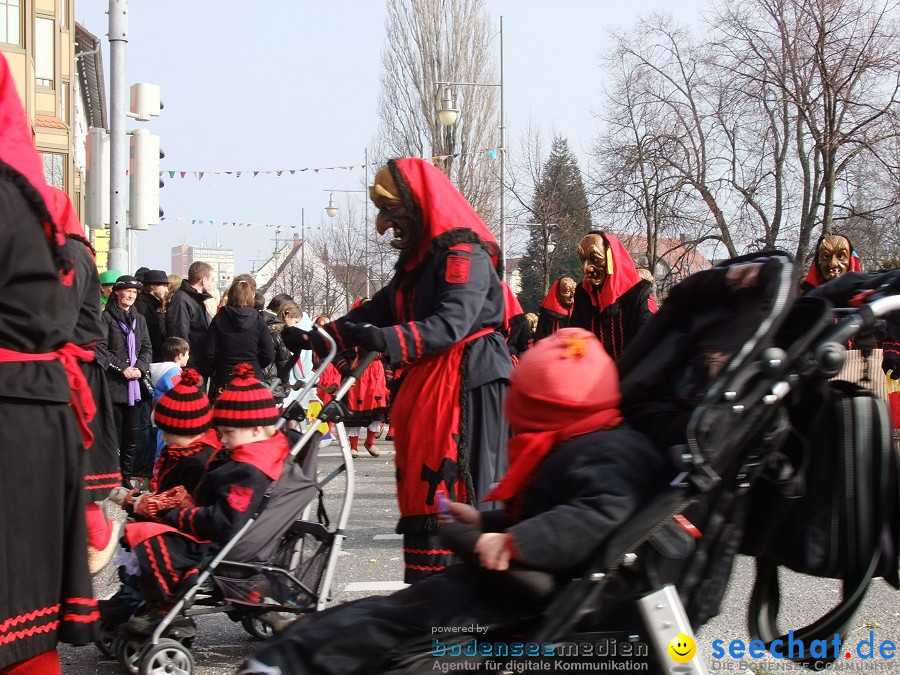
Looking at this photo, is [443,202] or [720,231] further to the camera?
[720,231]

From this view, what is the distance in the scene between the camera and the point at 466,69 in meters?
36.0

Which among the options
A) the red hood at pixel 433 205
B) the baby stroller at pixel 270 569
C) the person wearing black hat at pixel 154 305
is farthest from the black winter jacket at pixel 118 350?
the red hood at pixel 433 205

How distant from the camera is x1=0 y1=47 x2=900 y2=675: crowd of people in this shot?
2391 mm

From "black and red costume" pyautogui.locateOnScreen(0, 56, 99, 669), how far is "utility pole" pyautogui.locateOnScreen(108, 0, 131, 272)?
8943mm

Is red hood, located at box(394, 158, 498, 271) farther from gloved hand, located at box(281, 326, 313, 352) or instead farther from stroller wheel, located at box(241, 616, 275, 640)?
stroller wheel, located at box(241, 616, 275, 640)

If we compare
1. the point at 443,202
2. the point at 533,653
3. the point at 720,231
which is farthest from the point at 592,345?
the point at 720,231

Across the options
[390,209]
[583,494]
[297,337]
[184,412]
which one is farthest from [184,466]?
[583,494]

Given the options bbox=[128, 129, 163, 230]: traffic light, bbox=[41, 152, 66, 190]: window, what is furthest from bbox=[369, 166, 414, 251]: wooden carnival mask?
bbox=[41, 152, 66, 190]: window

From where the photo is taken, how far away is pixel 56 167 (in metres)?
28.6

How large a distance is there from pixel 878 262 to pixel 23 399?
18.9m

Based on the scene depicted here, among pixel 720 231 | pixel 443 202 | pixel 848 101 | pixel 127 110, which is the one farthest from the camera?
pixel 720 231

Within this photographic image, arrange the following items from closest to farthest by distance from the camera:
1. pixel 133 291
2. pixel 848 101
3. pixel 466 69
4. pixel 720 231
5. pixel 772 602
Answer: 1. pixel 772 602
2. pixel 133 291
3. pixel 848 101
4. pixel 720 231
5. pixel 466 69

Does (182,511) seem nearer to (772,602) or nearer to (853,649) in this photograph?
(772,602)

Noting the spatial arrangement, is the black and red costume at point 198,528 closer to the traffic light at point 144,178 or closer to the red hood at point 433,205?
the red hood at point 433,205
